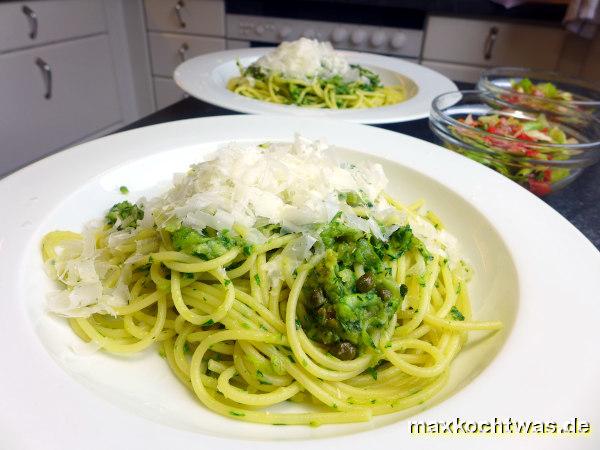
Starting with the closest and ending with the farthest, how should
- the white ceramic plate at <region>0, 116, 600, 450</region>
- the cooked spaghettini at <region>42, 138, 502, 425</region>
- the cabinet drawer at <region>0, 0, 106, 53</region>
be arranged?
the white ceramic plate at <region>0, 116, 600, 450</region>, the cooked spaghettini at <region>42, 138, 502, 425</region>, the cabinet drawer at <region>0, 0, 106, 53</region>

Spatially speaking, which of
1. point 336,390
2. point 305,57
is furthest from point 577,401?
point 305,57

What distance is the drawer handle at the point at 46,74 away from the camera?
4723 millimetres

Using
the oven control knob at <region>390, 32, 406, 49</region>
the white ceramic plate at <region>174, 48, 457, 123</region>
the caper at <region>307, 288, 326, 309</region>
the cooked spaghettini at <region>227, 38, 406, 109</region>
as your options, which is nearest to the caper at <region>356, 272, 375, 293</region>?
the caper at <region>307, 288, 326, 309</region>

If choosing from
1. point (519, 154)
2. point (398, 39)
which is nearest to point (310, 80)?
point (519, 154)

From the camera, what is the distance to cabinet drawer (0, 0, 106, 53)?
434 centimetres

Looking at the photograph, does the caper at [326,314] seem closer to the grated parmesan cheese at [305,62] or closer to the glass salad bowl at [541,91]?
the glass salad bowl at [541,91]

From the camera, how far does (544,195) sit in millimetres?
1995

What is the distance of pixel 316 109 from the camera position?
98.7 inches

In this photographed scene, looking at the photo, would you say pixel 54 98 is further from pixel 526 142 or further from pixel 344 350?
pixel 344 350

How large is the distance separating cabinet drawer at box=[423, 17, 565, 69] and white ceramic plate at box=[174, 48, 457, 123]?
1136 mm

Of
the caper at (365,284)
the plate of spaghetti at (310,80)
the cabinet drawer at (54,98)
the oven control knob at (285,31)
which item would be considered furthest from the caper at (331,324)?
the cabinet drawer at (54,98)

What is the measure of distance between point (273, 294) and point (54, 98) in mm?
4786

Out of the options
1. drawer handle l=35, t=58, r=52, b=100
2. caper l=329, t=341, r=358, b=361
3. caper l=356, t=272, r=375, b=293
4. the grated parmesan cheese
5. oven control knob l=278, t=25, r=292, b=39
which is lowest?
drawer handle l=35, t=58, r=52, b=100

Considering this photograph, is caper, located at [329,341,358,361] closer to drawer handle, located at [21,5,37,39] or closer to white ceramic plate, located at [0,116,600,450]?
white ceramic plate, located at [0,116,600,450]
